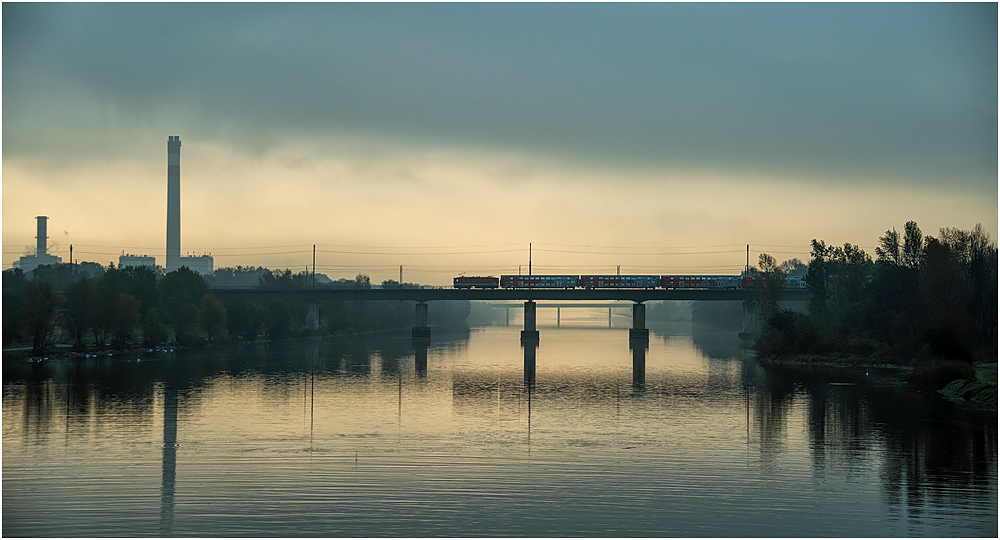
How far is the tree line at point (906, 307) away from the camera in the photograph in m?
72.6

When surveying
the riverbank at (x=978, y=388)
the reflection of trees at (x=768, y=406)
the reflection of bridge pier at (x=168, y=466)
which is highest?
the riverbank at (x=978, y=388)

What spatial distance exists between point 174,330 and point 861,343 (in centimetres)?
9705

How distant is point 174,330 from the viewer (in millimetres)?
128000

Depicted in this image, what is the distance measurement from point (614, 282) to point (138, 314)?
93639mm

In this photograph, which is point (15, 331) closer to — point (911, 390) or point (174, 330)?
point (174, 330)

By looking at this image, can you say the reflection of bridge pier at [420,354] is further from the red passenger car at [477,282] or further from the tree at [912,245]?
the tree at [912,245]

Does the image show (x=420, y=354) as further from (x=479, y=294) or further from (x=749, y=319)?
(x=749, y=319)

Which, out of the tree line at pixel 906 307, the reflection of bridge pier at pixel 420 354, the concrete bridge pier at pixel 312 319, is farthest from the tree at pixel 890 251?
the concrete bridge pier at pixel 312 319

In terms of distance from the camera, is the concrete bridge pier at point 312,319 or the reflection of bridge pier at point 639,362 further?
the concrete bridge pier at point 312,319

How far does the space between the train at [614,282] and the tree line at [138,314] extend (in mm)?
31485

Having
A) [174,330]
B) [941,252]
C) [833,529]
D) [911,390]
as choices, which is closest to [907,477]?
[833,529]

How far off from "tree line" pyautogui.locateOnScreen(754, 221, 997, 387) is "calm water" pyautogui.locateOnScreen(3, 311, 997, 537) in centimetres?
761

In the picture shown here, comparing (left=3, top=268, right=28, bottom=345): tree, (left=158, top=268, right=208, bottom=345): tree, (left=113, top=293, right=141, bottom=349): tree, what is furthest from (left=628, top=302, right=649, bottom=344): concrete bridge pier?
(left=3, top=268, right=28, bottom=345): tree

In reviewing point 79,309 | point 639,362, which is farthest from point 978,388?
point 79,309
